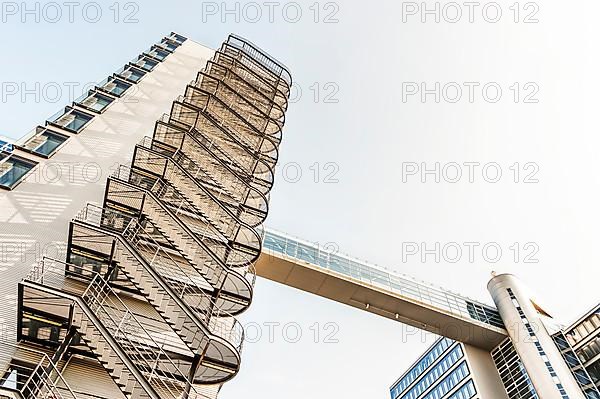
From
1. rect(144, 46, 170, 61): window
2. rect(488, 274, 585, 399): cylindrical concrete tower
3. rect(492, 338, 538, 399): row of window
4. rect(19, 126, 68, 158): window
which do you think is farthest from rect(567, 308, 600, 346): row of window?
rect(144, 46, 170, 61): window

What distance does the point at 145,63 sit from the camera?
29422mm

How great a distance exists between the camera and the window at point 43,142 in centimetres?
1719

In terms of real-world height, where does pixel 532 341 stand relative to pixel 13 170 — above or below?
above

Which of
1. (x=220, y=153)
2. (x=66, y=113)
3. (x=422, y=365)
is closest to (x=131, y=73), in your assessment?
(x=66, y=113)

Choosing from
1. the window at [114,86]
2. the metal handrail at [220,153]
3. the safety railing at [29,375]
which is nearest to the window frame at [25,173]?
the metal handrail at [220,153]

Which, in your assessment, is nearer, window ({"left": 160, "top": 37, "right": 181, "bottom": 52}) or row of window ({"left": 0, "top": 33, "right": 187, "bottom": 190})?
row of window ({"left": 0, "top": 33, "right": 187, "bottom": 190})

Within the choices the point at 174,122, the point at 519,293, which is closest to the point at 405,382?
the point at 519,293

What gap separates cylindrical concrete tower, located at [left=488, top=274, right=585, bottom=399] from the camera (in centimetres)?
2609

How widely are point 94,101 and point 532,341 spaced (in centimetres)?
2818

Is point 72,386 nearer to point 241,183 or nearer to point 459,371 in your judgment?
point 241,183

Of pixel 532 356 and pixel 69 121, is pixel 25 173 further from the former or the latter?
pixel 532 356

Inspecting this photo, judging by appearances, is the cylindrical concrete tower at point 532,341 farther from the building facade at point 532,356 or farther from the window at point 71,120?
the window at point 71,120

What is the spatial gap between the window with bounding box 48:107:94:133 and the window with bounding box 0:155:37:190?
11.1 ft

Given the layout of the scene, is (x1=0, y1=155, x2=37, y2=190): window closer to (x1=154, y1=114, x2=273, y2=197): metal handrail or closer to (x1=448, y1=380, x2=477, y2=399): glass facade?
(x1=154, y1=114, x2=273, y2=197): metal handrail
